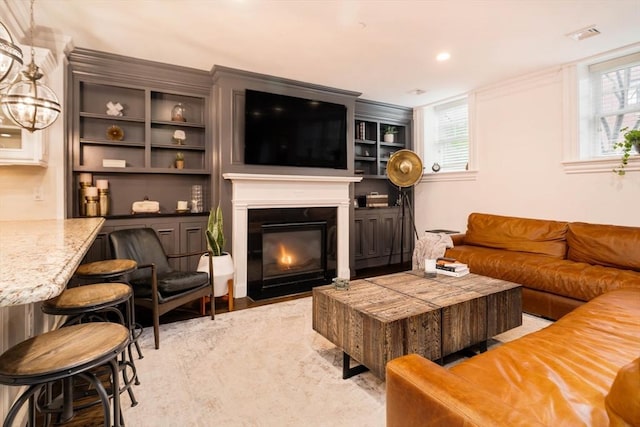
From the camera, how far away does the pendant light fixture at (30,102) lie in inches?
81.3

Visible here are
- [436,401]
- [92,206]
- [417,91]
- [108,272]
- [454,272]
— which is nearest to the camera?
[436,401]

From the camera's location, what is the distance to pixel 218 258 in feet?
10.6

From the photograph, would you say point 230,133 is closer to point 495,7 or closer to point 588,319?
point 495,7

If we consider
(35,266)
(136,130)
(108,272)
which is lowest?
(108,272)

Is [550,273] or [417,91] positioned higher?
[417,91]

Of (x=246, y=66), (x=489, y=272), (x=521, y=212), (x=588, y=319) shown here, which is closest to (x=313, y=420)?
(x=588, y=319)

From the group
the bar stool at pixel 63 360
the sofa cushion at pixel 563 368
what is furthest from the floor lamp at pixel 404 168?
the bar stool at pixel 63 360

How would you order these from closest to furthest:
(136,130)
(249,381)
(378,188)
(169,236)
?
(249,381)
(169,236)
(136,130)
(378,188)

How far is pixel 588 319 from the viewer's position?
6.01 ft

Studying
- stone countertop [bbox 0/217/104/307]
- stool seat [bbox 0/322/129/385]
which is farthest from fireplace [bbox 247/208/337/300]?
stool seat [bbox 0/322/129/385]

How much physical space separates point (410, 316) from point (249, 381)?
42.9 inches

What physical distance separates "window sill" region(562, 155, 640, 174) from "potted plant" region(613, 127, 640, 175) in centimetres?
3

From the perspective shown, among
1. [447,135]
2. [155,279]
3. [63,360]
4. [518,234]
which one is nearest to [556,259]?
[518,234]

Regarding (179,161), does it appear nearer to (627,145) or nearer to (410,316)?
(410,316)
